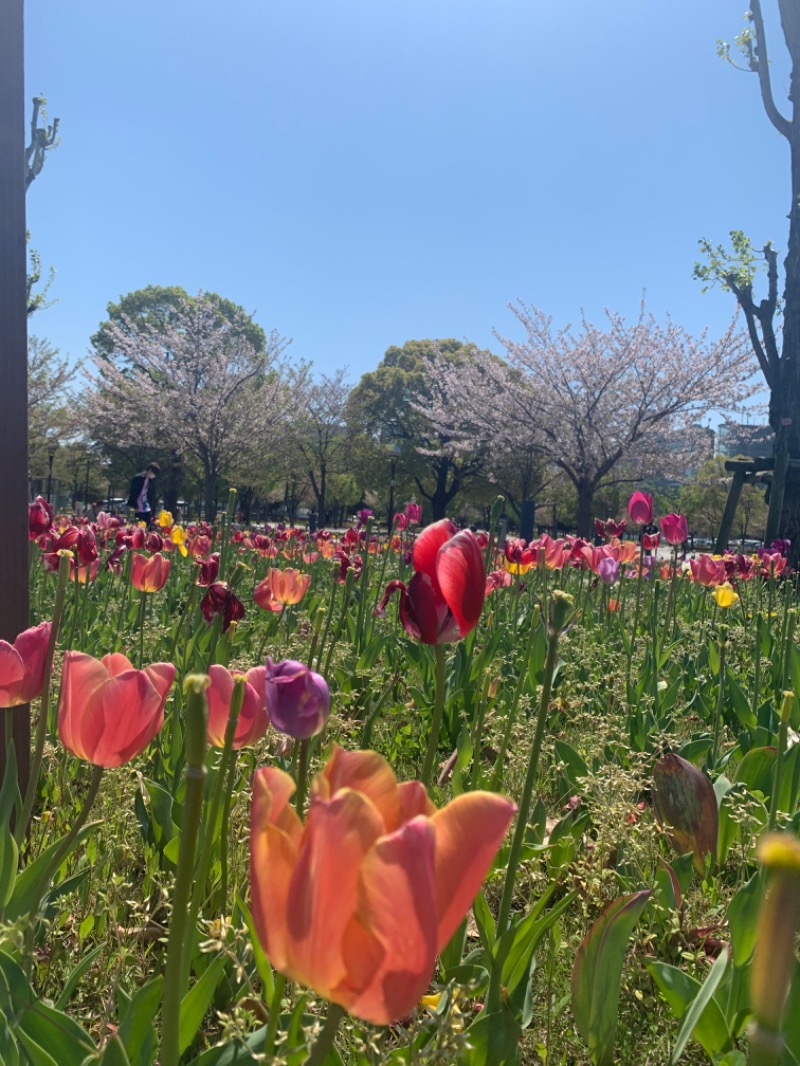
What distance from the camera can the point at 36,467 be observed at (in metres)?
Result: 38.4

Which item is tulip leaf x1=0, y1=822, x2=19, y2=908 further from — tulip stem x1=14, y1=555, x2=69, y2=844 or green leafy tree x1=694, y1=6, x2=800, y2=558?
green leafy tree x1=694, y1=6, x2=800, y2=558

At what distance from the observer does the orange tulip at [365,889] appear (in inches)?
16.8

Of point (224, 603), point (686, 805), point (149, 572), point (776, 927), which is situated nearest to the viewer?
point (776, 927)

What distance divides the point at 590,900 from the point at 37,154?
20.2m

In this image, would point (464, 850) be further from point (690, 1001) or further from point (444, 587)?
point (690, 1001)

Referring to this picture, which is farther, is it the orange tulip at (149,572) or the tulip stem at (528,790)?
the orange tulip at (149,572)

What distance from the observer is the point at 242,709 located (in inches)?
40.5

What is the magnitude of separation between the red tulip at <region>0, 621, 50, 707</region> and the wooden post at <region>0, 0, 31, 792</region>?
466 millimetres

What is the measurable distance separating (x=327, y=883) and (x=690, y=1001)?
0.89 metres

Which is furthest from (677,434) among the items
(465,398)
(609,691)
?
(609,691)

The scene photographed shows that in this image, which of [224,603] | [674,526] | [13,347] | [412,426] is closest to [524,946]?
[224,603]

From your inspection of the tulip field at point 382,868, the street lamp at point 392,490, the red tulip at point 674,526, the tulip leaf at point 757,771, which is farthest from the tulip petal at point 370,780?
the street lamp at point 392,490

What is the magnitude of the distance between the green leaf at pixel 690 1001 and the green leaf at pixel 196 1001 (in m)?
0.62

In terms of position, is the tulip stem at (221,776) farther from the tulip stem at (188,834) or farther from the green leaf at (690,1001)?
the green leaf at (690,1001)
